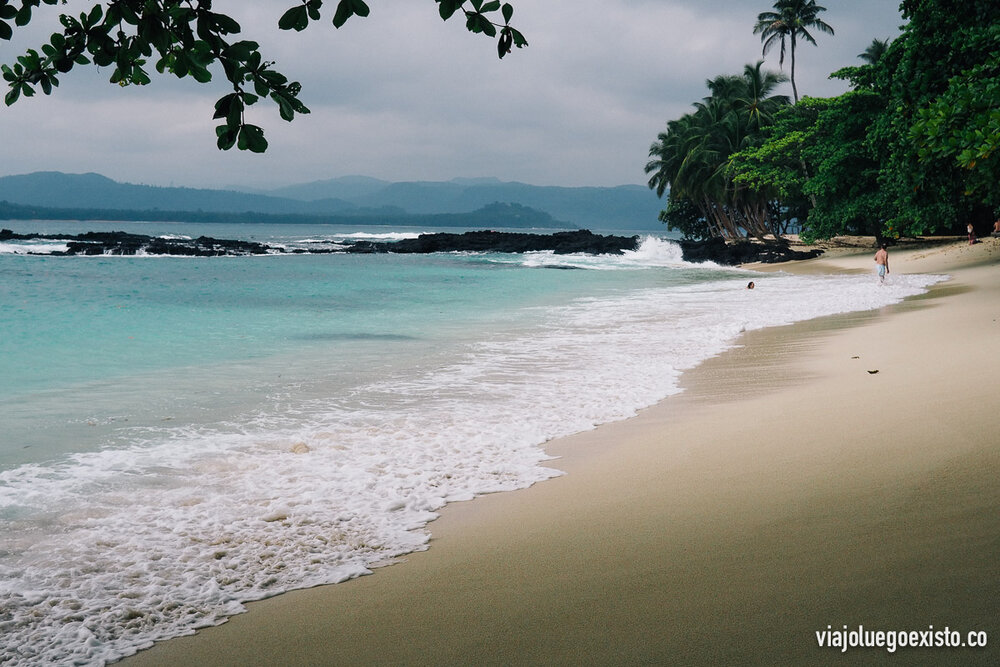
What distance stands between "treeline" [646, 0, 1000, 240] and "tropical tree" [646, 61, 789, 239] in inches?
4.3

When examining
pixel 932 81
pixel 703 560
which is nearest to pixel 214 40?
pixel 703 560

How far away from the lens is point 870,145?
3006cm

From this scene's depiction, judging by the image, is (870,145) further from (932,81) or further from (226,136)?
(226,136)

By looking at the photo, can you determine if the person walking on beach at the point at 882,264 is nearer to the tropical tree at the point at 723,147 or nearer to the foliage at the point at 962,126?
the foliage at the point at 962,126

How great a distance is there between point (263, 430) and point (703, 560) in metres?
4.59

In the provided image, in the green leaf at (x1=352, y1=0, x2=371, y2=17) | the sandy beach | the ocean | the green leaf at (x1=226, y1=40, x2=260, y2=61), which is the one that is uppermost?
the green leaf at (x1=352, y1=0, x2=371, y2=17)

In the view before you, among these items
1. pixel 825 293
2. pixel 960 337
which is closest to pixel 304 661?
pixel 960 337

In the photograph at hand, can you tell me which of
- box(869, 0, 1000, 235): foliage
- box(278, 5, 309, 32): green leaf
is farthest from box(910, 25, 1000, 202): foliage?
box(869, 0, 1000, 235): foliage

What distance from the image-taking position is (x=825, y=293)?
21219mm

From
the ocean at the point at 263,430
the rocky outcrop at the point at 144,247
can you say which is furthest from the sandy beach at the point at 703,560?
the rocky outcrop at the point at 144,247

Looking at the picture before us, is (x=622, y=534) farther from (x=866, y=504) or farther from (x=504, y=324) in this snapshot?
(x=504, y=324)

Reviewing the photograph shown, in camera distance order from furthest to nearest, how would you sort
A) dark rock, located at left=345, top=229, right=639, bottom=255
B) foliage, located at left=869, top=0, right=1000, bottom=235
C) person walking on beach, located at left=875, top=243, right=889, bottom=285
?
dark rock, located at left=345, top=229, right=639, bottom=255
person walking on beach, located at left=875, top=243, right=889, bottom=285
foliage, located at left=869, top=0, right=1000, bottom=235

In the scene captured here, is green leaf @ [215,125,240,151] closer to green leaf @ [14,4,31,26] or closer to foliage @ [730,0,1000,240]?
green leaf @ [14,4,31,26]

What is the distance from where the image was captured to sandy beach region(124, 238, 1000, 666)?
271 centimetres
